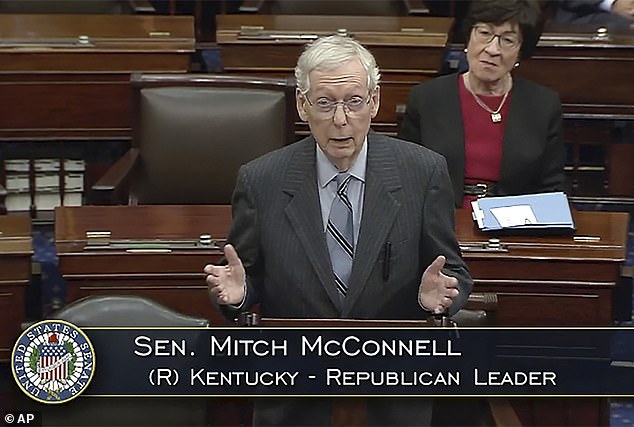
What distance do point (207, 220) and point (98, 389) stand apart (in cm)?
55

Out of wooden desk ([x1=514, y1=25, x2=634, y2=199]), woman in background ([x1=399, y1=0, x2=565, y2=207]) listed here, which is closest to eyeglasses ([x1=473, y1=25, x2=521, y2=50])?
woman in background ([x1=399, y1=0, x2=565, y2=207])

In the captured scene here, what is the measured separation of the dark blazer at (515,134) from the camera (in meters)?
2.42

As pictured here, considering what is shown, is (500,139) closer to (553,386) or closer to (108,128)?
(553,386)

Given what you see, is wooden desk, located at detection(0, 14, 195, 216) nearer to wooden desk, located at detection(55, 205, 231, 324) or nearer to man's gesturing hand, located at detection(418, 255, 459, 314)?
wooden desk, located at detection(55, 205, 231, 324)

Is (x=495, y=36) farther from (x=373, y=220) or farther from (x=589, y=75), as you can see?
(x=373, y=220)

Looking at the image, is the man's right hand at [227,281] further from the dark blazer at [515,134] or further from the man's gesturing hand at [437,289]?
the dark blazer at [515,134]

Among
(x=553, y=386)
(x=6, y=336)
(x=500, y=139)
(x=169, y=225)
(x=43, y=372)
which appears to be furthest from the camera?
(x=500, y=139)

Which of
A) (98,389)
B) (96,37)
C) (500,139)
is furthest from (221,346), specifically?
(96,37)

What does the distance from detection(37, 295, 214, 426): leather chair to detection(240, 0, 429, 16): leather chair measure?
64.9 inches

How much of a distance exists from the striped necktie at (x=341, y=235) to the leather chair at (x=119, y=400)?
0.19 metres

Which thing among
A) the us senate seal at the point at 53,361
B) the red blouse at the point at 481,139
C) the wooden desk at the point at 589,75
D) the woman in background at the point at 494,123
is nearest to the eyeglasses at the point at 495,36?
the woman in background at the point at 494,123

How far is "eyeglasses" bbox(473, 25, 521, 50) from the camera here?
2.38 m

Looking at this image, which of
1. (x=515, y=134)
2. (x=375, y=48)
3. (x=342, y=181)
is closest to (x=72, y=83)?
(x=375, y=48)

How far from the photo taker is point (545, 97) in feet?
8.02
